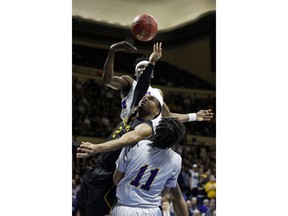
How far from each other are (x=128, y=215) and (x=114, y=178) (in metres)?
0.33

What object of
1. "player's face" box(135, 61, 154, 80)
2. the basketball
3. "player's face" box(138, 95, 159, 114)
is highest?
the basketball

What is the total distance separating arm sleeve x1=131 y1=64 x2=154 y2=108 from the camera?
591cm

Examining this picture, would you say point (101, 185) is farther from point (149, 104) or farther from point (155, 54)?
point (155, 54)

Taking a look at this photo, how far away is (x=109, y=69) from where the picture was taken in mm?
5965

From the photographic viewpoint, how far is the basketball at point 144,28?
6059mm

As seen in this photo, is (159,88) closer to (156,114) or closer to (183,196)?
(156,114)

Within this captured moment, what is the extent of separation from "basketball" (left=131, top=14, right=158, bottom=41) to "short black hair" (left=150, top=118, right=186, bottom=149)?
2.56 ft

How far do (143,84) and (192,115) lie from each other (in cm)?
58

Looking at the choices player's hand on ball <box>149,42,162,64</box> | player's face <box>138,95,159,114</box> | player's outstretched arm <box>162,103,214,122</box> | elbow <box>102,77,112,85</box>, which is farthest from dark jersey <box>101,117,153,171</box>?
player's hand on ball <box>149,42,162,64</box>

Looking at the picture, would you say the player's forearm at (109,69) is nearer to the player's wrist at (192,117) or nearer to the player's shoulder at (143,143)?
the player's shoulder at (143,143)

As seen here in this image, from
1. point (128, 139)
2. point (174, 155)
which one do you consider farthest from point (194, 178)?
point (128, 139)

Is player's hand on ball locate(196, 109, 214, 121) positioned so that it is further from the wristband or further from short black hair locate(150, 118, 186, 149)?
short black hair locate(150, 118, 186, 149)
